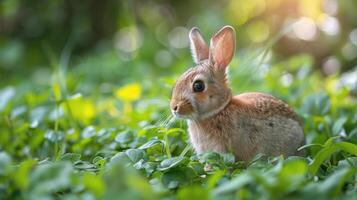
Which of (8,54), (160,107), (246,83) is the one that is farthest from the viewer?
(8,54)

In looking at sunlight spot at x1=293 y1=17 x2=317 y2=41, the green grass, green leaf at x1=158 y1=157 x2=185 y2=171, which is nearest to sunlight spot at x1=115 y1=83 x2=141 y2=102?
the green grass

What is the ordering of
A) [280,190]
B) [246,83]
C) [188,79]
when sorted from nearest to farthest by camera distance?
[280,190] < [188,79] < [246,83]

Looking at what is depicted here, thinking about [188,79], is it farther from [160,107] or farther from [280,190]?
[280,190]

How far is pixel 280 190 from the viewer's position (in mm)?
2576

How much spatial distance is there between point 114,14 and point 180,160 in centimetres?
616

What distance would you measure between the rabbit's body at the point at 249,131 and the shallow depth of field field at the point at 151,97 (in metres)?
0.13

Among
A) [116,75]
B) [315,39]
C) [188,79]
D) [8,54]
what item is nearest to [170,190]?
[188,79]

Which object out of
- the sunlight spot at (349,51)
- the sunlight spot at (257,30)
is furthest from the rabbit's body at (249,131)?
the sunlight spot at (257,30)

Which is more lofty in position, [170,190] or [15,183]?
[15,183]

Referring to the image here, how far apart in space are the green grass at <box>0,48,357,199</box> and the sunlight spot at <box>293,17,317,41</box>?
1025mm

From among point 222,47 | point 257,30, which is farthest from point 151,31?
point 222,47

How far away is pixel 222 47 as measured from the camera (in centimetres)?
439

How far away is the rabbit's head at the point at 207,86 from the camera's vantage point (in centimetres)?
416

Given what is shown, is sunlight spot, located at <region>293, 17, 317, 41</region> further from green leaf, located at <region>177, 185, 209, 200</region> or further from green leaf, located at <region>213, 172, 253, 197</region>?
green leaf, located at <region>177, 185, 209, 200</region>
